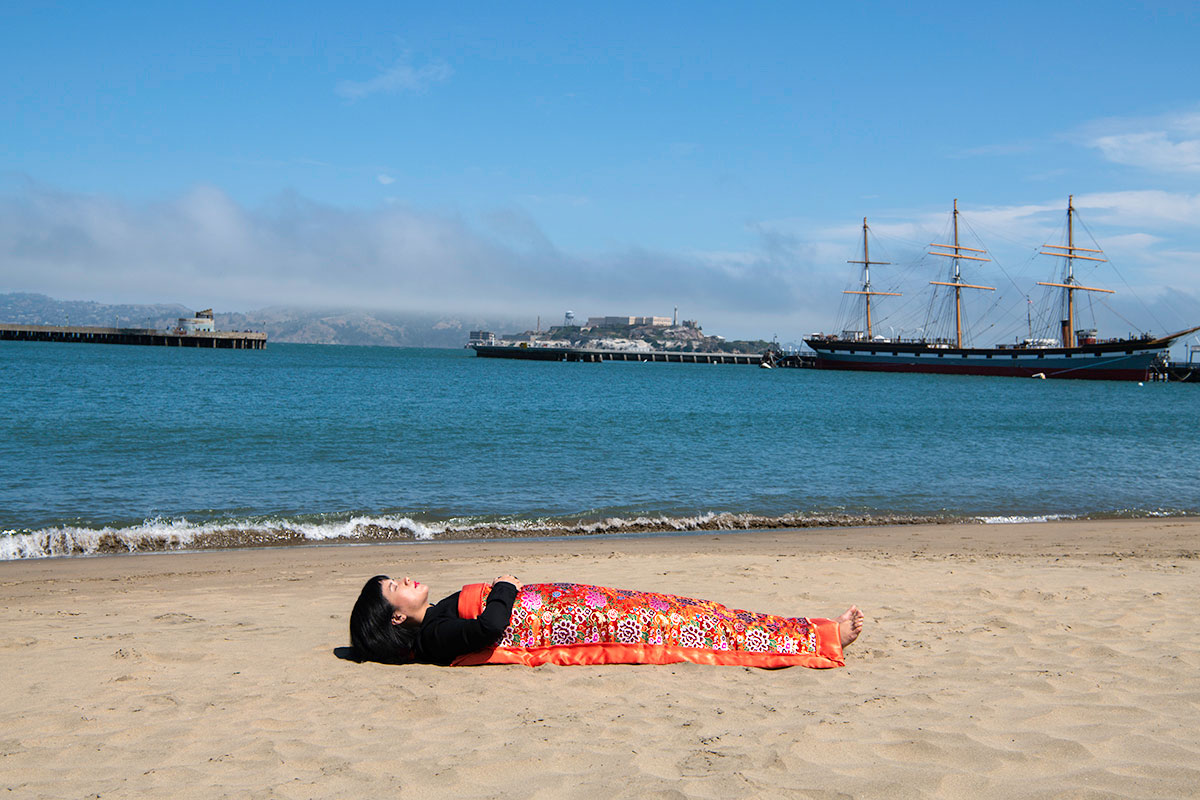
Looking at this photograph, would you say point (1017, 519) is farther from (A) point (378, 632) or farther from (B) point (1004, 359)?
(B) point (1004, 359)

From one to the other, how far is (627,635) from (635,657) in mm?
135

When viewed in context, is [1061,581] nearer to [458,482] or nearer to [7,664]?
[7,664]

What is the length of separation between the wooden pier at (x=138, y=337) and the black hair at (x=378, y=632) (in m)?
144

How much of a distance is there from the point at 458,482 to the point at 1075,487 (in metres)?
13.1

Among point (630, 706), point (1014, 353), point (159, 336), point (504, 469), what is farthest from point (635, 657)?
point (159, 336)

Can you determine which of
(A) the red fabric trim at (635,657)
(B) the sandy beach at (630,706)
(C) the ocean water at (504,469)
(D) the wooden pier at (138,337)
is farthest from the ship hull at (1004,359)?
(D) the wooden pier at (138,337)

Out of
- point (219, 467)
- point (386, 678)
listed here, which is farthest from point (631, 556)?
point (219, 467)

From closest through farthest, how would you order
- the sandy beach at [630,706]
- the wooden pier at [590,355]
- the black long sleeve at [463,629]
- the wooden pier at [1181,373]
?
the sandy beach at [630,706] → the black long sleeve at [463,629] → the wooden pier at [1181,373] → the wooden pier at [590,355]

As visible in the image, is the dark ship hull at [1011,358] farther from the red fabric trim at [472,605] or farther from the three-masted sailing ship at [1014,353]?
the red fabric trim at [472,605]

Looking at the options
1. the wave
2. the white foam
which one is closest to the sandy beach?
the wave

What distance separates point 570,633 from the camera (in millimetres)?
4910

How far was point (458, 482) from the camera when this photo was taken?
16172 millimetres

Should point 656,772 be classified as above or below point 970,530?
above

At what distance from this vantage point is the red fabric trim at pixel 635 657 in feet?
16.0
